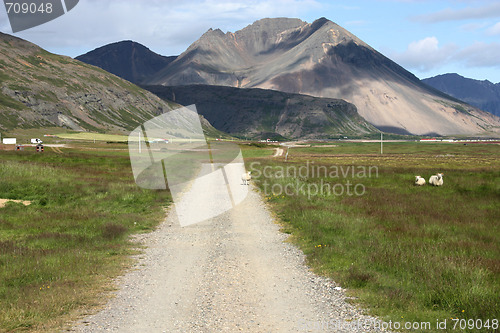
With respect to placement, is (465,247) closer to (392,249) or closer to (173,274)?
(392,249)

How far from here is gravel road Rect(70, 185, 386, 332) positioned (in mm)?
8617

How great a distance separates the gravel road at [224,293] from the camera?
862cm

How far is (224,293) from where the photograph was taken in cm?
1045

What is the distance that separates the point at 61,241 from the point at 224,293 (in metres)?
8.11

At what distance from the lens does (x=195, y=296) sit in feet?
33.6

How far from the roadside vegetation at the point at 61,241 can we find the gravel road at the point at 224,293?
75cm

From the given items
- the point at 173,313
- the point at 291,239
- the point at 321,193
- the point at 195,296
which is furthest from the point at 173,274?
the point at 321,193

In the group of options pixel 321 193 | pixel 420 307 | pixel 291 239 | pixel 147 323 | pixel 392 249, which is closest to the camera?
pixel 147 323

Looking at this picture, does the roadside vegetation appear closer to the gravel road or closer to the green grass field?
the gravel road

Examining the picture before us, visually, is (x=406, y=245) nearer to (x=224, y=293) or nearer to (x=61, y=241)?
(x=224, y=293)

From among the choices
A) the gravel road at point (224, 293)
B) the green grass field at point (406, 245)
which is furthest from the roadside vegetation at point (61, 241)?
the green grass field at point (406, 245)

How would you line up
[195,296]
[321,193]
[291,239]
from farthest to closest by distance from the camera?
[321,193]
[291,239]
[195,296]

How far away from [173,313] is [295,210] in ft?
45.6

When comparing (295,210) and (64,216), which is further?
(295,210)
